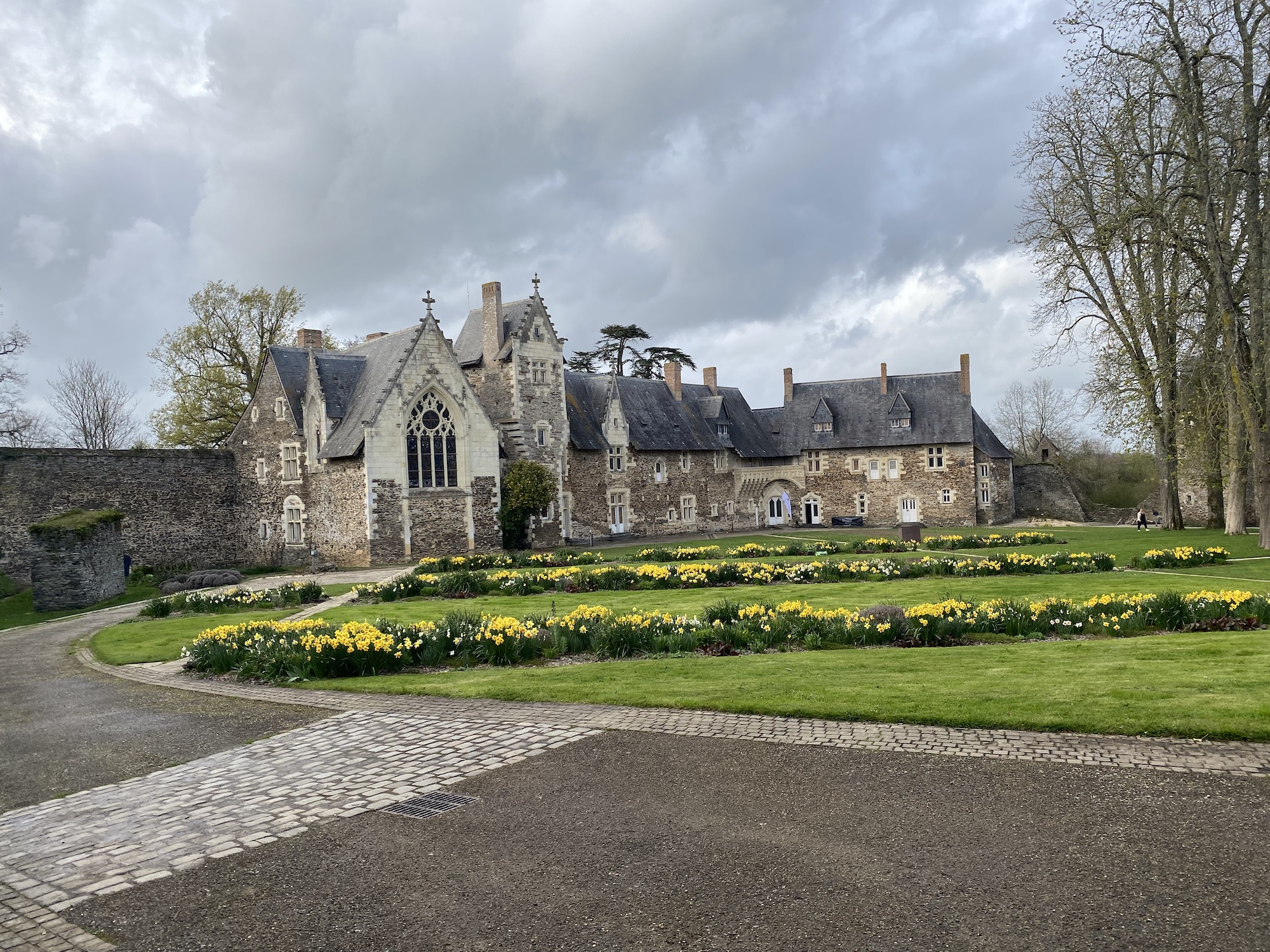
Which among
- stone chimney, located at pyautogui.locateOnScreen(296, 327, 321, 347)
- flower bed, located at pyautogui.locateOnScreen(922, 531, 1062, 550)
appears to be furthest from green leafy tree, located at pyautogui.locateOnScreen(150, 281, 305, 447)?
flower bed, located at pyautogui.locateOnScreen(922, 531, 1062, 550)

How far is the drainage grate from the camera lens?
6965mm

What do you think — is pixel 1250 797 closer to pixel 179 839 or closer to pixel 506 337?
pixel 179 839

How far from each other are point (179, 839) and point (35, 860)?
91cm

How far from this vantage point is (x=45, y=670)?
48.5 feet

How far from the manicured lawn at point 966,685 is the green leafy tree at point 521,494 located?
23149mm

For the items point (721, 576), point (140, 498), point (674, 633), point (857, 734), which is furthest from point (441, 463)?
point (857, 734)

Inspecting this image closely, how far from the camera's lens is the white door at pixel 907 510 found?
51.3 metres

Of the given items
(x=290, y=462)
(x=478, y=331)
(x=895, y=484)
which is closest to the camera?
(x=290, y=462)

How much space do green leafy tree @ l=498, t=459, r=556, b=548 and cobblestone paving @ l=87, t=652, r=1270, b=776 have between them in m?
24.0

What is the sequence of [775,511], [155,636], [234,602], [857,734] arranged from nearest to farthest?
[857,734] → [155,636] → [234,602] → [775,511]

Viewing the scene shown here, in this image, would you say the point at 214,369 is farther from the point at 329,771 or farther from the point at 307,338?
the point at 329,771

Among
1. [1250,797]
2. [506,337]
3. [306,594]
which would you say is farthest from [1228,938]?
[506,337]

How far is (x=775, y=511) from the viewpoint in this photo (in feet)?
180

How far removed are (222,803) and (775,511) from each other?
49.0 m
